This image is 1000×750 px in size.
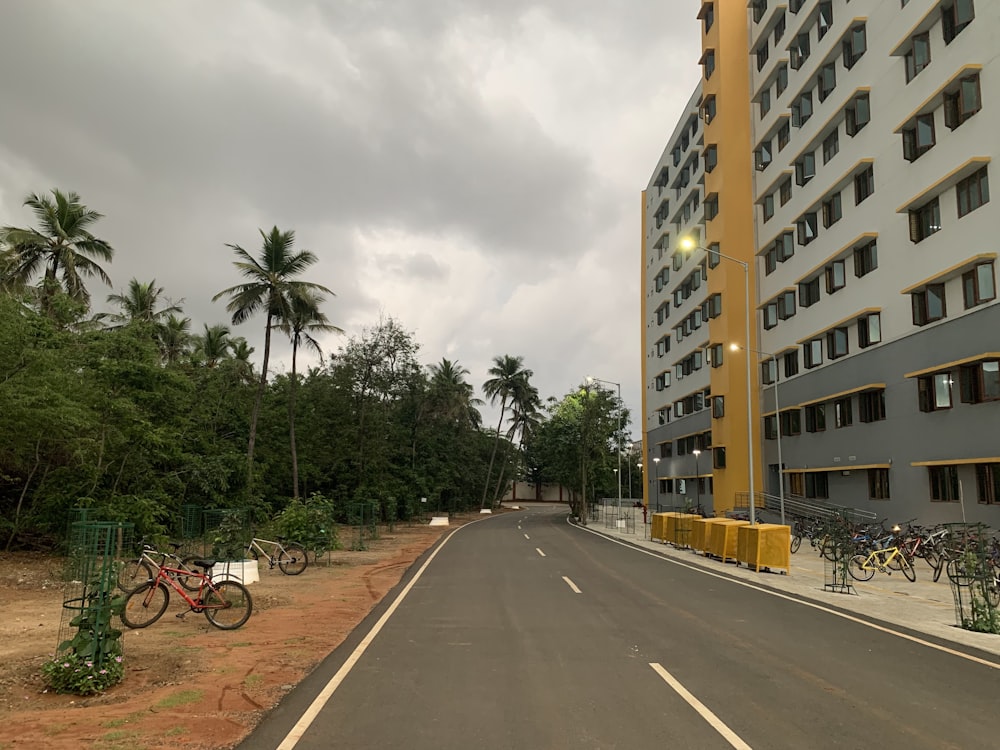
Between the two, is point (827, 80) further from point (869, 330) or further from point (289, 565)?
point (289, 565)

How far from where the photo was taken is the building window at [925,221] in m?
25.9

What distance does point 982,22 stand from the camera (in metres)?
23.0

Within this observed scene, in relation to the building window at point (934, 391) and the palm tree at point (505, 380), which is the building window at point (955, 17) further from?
the palm tree at point (505, 380)

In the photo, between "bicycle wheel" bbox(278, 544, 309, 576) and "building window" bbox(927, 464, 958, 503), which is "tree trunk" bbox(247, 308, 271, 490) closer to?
"bicycle wheel" bbox(278, 544, 309, 576)

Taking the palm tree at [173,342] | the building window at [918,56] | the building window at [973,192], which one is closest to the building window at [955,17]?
the building window at [918,56]

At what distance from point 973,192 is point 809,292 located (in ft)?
43.8

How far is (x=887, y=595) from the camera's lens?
15.0 m

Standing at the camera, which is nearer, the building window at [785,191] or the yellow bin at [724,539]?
the yellow bin at [724,539]

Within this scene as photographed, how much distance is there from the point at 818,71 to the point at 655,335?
32.8m

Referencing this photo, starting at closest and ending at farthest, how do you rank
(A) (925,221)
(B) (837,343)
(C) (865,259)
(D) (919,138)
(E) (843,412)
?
(D) (919,138)
(A) (925,221)
(C) (865,259)
(E) (843,412)
(B) (837,343)

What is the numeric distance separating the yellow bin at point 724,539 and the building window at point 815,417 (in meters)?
15.5

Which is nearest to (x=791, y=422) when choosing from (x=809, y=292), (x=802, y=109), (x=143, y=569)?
(x=809, y=292)

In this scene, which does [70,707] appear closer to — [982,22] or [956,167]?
[956,167]

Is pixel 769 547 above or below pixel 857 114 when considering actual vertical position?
below
